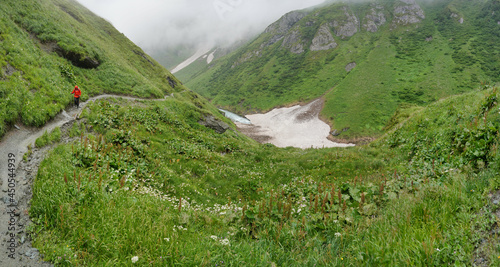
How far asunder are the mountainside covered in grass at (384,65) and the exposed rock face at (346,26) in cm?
83

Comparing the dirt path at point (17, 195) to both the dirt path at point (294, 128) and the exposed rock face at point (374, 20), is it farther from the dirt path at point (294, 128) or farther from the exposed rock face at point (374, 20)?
the exposed rock face at point (374, 20)

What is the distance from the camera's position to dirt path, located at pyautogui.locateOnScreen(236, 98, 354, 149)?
84875 mm

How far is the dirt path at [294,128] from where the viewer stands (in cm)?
8488

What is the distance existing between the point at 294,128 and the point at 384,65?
3193 inches

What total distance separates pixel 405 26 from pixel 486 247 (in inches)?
9073

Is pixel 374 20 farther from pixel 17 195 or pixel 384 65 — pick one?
pixel 17 195

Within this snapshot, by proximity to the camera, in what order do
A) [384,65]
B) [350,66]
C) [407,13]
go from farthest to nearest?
[407,13] < [350,66] < [384,65]

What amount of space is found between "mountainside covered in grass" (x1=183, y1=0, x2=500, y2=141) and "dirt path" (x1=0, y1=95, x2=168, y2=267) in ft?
305

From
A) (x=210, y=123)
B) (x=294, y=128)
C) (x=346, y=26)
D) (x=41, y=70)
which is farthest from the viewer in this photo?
(x=346, y=26)

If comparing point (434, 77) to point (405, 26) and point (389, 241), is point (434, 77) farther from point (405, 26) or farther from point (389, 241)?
point (389, 241)

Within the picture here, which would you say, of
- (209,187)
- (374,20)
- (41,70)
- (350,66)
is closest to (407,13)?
(374,20)

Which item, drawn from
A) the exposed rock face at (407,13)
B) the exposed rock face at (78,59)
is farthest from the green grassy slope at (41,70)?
the exposed rock face at (407,13)

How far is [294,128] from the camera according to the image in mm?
102562

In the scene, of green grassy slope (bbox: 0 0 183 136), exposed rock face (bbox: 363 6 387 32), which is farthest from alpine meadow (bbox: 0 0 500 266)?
exposed rock face (bbox: 363 6 387 32)
